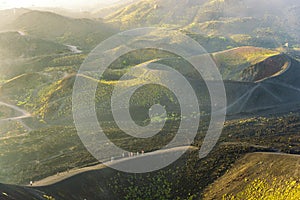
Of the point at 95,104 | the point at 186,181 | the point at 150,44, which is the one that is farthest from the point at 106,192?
the point at 150,44

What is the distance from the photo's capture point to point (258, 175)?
4072 cm

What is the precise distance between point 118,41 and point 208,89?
75.8 metres

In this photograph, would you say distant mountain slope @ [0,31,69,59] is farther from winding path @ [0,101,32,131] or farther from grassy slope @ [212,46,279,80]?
grassy slope @ [212,46,279,80]

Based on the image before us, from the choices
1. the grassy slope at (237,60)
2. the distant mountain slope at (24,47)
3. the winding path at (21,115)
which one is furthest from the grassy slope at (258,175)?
the distant mountain slope at (24,47)

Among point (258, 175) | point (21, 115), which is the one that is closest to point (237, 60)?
point (21, 115)

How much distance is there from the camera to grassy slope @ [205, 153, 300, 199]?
3797 centimetres

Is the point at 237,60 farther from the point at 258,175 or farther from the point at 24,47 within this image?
the point at 24,47

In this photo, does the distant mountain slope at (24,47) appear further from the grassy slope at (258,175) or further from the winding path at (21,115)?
the grassy slope at (258,175)

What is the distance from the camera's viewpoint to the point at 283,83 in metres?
93.9

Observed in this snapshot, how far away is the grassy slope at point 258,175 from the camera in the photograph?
3797 centimetres

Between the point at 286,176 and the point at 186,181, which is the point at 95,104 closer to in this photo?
the point at 186,181

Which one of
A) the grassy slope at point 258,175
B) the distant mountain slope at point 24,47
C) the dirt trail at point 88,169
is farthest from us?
the distant mountain slope at point 24,47

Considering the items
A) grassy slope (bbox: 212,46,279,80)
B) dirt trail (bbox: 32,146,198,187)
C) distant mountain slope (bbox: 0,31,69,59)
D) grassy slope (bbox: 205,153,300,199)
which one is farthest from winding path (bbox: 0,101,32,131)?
grassy slope (bbox: 212,46,279,80)

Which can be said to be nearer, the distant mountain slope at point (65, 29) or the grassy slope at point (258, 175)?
the grassy slope at point (258, 175)
